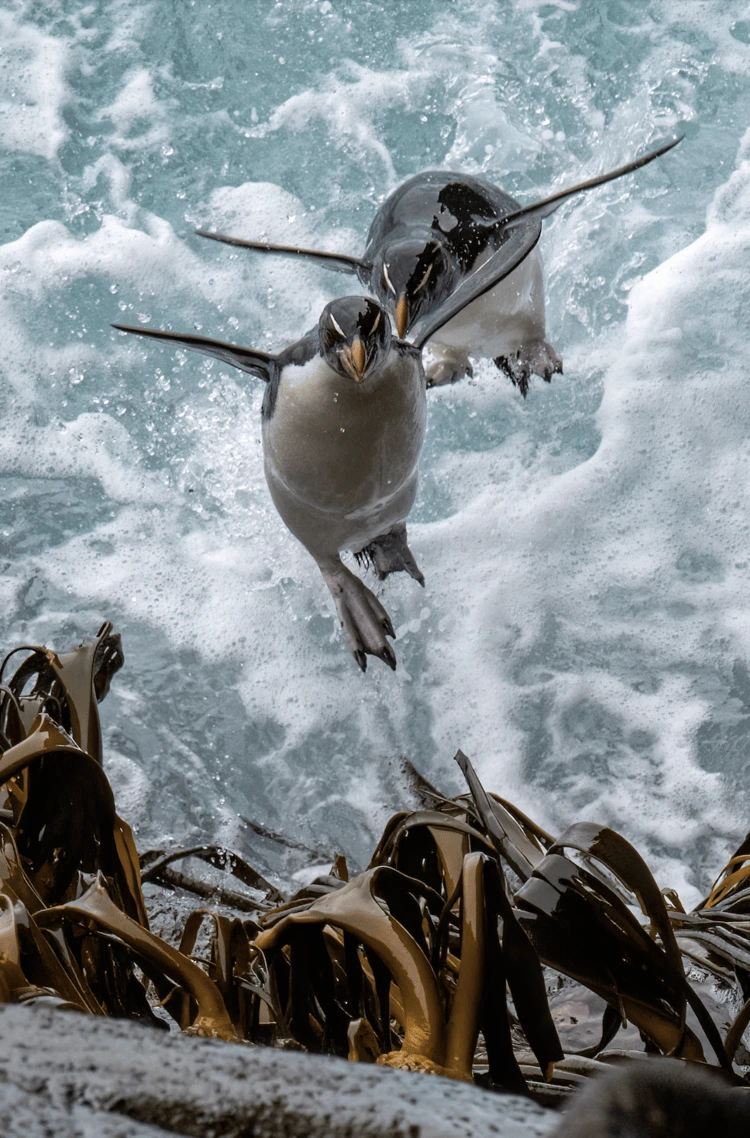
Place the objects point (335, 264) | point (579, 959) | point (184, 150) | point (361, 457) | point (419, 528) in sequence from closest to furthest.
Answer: point (579, 959)
point (361, 457)
point (335, 264)
point (419, 528)
point (184, 150)

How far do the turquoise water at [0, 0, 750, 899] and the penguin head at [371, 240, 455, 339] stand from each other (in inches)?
34.0

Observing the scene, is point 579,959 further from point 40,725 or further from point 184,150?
point 184,150

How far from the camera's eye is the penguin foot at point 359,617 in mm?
2500

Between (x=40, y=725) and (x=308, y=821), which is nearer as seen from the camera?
(x=40, y=725)

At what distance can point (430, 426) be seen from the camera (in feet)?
11.8

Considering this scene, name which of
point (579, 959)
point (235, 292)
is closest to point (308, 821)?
point (579, 959)

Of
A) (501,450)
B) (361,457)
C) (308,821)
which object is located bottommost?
(308,821)

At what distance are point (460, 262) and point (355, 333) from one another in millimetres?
750

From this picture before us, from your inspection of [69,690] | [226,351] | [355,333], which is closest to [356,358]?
[355,333]

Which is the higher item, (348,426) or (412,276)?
(412,276)

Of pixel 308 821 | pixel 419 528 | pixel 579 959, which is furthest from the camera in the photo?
pixel 419 528

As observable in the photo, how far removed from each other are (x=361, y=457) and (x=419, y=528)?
1.16 meters

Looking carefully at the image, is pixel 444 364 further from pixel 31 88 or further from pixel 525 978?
pixel 31 88

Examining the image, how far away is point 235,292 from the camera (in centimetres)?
412
